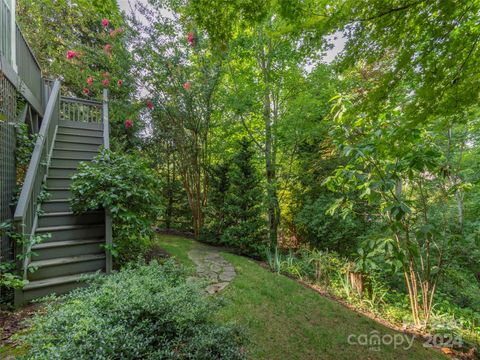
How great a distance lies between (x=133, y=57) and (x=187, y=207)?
14.1ft

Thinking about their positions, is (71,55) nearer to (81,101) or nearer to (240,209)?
(81,101)

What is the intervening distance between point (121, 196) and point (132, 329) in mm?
1867

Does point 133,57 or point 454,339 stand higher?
point 133,57

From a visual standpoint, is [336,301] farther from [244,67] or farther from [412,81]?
[244,67]

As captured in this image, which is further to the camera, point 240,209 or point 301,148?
point 301,148

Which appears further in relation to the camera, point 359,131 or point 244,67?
point 244,67

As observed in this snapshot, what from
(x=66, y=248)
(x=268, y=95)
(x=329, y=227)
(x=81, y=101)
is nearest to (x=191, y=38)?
(x=268, y=95)

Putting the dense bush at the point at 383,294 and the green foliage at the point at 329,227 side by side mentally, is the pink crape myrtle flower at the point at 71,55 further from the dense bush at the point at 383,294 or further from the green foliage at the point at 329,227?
the green foliage at the point at 329,227

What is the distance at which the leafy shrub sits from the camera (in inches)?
114

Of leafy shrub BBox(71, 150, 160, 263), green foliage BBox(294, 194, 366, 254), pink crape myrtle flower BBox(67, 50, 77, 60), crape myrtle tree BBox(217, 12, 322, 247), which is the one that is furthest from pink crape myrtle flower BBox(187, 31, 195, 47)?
green foliage BBox(294, 194, 366, 254)

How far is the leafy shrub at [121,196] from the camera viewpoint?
2.89 meters

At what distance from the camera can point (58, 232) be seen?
9.66 ft

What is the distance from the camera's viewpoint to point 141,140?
23.1 feet

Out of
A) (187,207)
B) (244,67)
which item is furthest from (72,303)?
(244,67)
